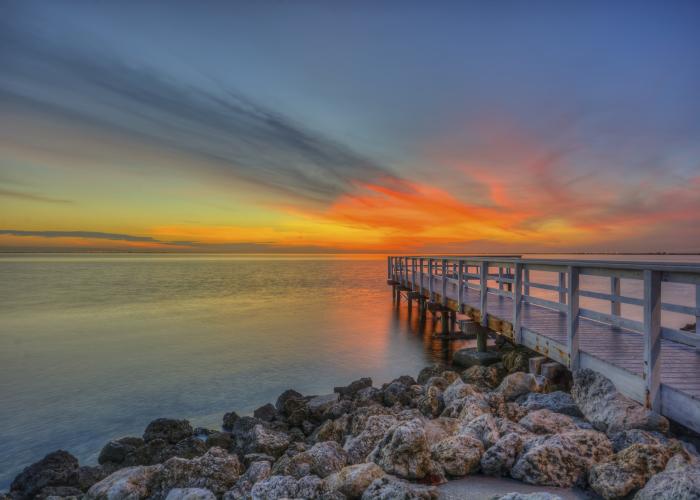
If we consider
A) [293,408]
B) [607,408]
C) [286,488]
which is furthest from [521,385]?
[286,488]

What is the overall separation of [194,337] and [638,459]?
15.2 metres

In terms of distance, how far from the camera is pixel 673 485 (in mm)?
2633

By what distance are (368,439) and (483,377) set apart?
3883mm

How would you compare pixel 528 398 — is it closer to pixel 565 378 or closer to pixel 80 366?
pixel 565 378

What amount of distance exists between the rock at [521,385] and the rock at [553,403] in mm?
394

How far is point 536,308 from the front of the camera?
30.9ft

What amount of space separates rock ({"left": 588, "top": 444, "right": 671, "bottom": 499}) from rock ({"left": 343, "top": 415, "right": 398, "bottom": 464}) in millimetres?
1964

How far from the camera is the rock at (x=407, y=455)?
11.3 feet

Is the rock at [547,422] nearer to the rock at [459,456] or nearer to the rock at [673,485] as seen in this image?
the rock at [459,456]

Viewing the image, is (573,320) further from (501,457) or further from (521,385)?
(501,457)

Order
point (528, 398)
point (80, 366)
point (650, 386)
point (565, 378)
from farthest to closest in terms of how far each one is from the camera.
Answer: point (80, 366)
point (565, 378)
point (528, 398)
point (650, 386)

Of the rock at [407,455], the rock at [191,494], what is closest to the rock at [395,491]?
the rock at [407,455]

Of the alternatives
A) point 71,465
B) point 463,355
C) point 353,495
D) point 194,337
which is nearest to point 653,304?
point 353,495

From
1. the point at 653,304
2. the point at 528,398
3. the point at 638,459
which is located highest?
the point at 653,304
